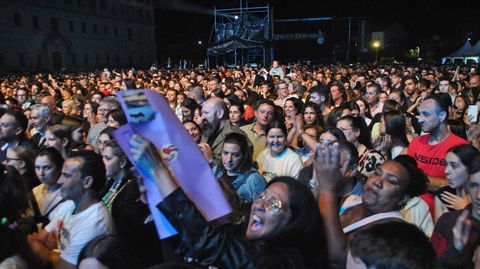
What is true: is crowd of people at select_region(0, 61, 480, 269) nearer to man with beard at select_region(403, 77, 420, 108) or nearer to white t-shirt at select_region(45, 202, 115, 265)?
white t-shirt at select_region(45, 202, 115, 265)

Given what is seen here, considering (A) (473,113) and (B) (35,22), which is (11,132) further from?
(B) (35,22)

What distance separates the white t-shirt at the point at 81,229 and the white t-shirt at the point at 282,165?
2.06 meters

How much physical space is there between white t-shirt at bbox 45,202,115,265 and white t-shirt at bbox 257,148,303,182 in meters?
2.06

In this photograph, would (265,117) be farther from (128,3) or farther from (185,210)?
(128,3)

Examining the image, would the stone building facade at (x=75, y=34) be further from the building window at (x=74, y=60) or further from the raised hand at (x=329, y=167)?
the raised hand at (x=329, y=167)

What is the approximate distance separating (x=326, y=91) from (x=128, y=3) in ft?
188

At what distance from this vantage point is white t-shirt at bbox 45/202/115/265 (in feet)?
9.01

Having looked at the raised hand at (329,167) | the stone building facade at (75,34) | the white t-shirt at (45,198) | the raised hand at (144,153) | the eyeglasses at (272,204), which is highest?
the stone building facade at (75,34)

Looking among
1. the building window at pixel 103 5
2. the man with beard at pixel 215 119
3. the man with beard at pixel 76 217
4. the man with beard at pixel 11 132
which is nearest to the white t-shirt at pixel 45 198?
the man with beard at pixel 76 217

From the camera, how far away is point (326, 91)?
277 inches

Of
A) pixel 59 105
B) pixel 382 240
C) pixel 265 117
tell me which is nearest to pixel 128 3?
pixel 59 105

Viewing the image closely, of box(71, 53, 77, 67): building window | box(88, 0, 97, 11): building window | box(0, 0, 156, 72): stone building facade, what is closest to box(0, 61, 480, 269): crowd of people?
box(0, 0, 156, 72): stone building facade

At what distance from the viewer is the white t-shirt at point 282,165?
15.1 ft

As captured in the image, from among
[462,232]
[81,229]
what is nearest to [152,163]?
[81,229]
